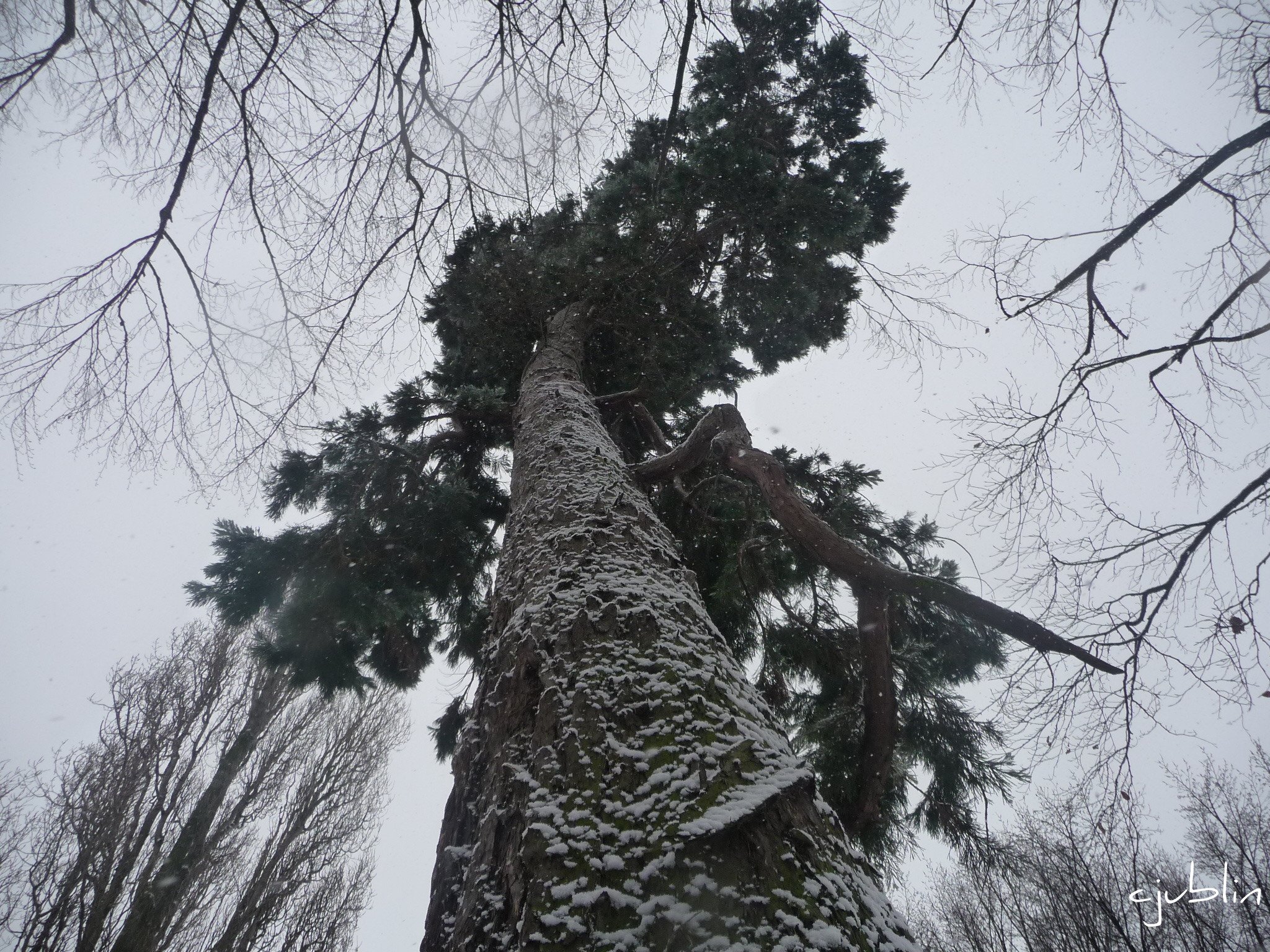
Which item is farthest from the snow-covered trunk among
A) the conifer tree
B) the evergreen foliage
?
the evergreen foliage

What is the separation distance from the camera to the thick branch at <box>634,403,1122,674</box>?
81.7 inches

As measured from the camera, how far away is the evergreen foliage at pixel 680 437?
3.88m

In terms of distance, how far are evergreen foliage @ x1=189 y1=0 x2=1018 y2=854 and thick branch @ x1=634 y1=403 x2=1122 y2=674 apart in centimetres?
69

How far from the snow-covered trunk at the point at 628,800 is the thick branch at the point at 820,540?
0.78 metres

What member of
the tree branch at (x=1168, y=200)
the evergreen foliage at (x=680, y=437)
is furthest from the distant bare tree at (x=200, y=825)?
the tree branch at (x=1168, y=200)

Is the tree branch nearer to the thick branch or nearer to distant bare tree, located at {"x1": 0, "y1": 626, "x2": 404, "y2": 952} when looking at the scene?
the thick branch

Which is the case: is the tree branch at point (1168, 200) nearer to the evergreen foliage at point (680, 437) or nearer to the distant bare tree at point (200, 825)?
the evergreen foliage at point (680, 437)

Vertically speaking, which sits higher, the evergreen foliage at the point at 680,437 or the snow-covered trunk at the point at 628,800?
the evergreen foliage at the point at 680,437

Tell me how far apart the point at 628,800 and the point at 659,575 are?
877 mm

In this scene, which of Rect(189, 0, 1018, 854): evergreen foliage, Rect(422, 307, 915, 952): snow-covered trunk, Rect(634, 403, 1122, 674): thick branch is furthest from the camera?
Rect(189, 0, 1018, 854): evergreen foliage

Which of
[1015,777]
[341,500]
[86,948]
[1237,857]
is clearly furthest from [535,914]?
[1237,857]

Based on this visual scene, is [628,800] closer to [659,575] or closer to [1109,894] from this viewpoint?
[659,575]

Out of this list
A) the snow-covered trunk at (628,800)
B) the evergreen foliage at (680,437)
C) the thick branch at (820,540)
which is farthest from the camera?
the evergreen foliage at (680,437)

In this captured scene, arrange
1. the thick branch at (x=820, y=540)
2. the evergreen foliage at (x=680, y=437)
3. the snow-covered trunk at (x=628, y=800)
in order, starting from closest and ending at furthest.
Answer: the snow-covered trunk at (x=628, y=800) → the thick branch at (x=820, y=540) → the evergreen foliage at (x=680, y=437)
